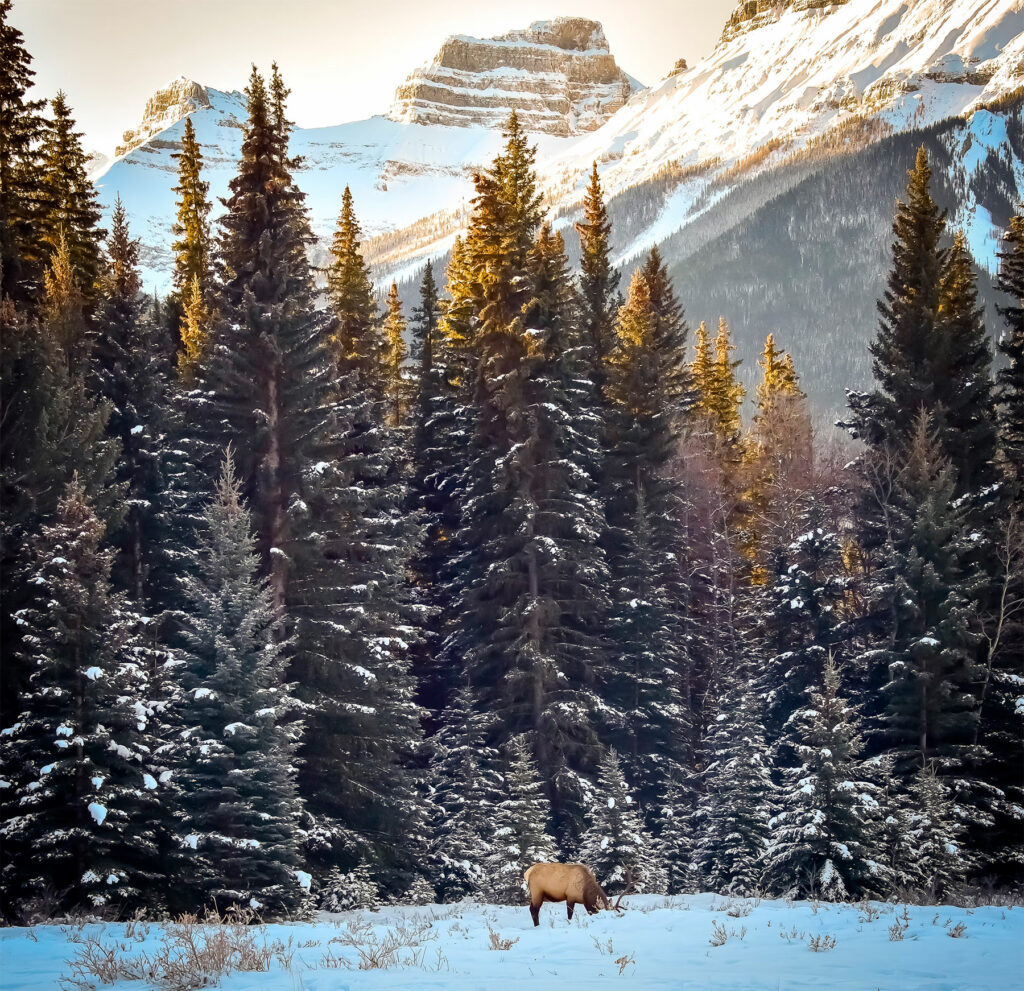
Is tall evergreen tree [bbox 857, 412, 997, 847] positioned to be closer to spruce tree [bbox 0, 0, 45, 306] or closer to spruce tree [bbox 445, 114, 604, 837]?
spruce tree [bbox 445, 114, 604, 837]

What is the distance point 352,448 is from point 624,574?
11568 mm

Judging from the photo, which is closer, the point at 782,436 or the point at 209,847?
the point at 209,847

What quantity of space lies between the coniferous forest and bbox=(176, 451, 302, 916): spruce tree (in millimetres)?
74

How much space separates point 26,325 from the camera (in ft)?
64.3

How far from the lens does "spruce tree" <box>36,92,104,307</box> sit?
30.0 meters

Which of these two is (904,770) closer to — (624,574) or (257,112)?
(624,574)

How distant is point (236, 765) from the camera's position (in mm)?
16453

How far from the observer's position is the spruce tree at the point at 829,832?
55.0 feet

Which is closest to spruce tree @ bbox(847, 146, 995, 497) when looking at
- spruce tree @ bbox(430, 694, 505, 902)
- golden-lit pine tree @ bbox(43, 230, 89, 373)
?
spruce tree @ bbox(430, 694, 505, 902)

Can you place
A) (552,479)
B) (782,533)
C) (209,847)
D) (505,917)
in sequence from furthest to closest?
(782,533), (552,479), (209,847), (505,917)

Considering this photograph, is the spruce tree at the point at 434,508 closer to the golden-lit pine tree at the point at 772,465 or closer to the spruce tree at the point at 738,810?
the spruce tree at the point at 738,810

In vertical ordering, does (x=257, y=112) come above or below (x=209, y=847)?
above

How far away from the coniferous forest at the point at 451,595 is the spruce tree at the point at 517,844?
0.38 feet

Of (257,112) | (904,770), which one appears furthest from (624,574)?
(257,112)
